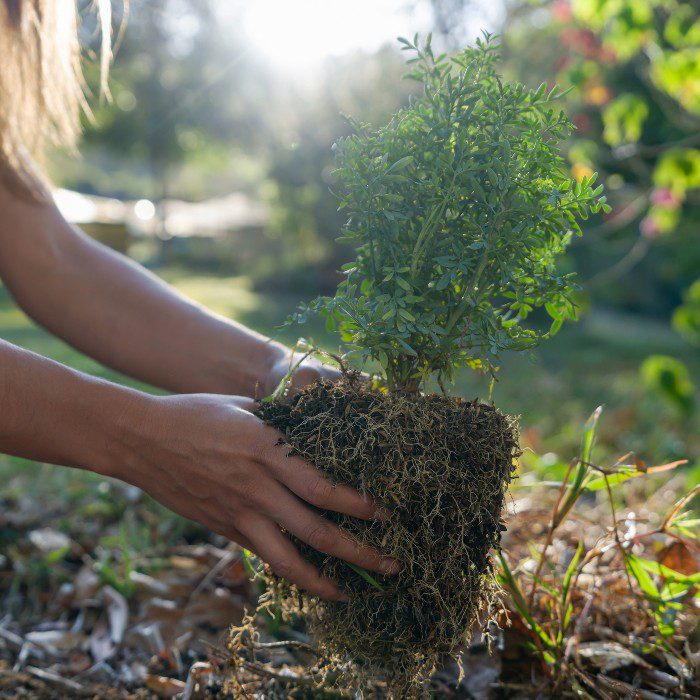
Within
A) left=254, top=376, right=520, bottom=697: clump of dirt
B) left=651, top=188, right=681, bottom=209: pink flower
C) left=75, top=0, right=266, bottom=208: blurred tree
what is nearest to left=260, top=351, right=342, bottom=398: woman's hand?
left=254, top=376, right=520, bottom=697: clump of dirt

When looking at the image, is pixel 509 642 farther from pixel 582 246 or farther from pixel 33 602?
pixel 582 246

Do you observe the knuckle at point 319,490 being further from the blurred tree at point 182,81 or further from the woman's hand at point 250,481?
the blurred tree at point 182,81

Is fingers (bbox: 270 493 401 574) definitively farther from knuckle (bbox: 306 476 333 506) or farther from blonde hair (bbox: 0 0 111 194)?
blonde hair (bbox: 0 0 111 194)

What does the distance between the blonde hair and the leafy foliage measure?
1.00 meters

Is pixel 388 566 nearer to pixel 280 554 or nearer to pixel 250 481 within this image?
pixel 280 554

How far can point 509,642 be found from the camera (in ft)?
5.56

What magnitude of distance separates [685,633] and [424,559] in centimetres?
86

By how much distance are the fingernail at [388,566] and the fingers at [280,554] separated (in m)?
0.13

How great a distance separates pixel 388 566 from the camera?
4.26ft

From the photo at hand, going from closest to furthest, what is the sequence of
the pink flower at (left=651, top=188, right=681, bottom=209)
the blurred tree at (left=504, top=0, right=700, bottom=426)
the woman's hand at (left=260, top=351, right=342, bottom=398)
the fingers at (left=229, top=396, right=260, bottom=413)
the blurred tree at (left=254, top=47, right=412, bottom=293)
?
the fingers at (left=229, top=396, right=260, bottom=413), the woman's hand at (left=260, top=351, right=342, bottom=398), the blurred tree at (left=504, top=0, right=700, bottom=426), the pink flower at (left=651, top=188, right=681, bottom=209), the blurred tree at (left=254, top=47, right=412, bottom=293)

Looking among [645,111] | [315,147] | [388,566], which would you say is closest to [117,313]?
[388,566]

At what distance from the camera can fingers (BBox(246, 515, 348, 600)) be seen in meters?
1.30

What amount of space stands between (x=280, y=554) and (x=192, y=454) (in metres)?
0.25

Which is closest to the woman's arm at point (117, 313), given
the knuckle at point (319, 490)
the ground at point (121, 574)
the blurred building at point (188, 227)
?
the ground at point (121, 574)
